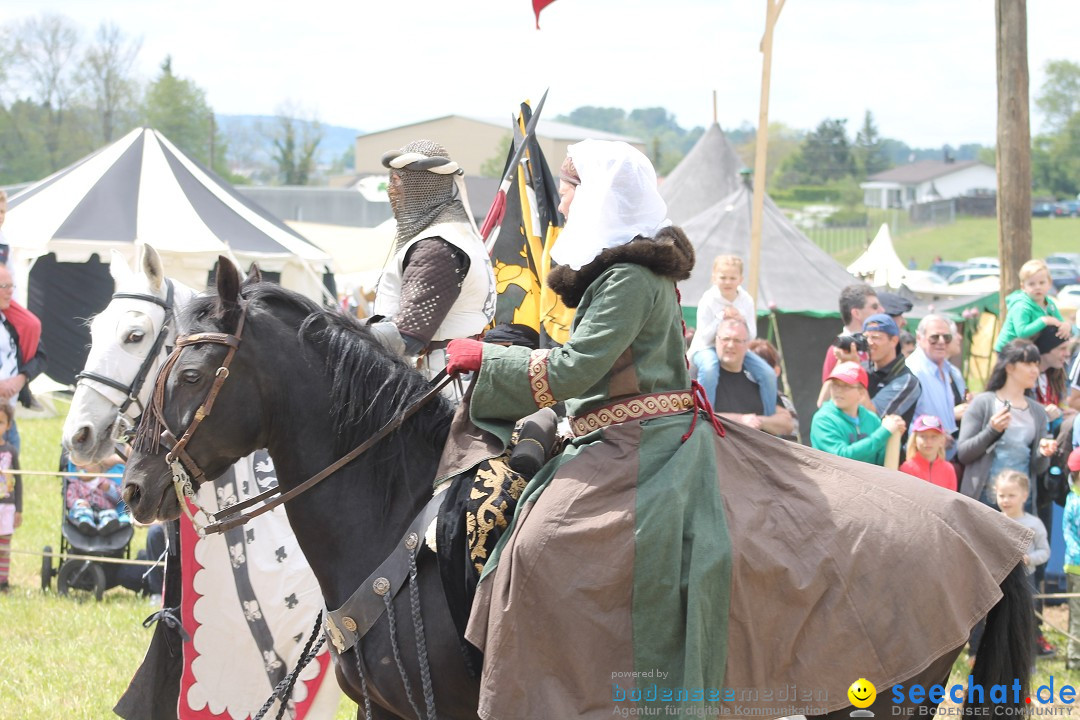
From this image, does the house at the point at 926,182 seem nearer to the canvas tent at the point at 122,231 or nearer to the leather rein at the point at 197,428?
the canvas tent at the point at 122,231

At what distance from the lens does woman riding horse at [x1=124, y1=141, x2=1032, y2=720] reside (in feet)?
9.25

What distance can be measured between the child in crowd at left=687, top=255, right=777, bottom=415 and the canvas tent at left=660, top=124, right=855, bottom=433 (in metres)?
4.36

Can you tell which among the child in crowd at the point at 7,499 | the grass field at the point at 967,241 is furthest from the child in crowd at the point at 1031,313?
the grass field at the point at 967,241

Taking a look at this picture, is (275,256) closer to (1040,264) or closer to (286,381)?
(1040,264)

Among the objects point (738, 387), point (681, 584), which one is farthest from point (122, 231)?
point (681, 584)

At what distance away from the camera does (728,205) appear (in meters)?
13.4

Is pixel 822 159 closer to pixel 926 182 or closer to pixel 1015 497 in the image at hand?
pixel 926 182

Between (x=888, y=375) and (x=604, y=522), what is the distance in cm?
471

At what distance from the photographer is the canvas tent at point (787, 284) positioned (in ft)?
39.9

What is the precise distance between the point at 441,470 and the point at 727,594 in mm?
869

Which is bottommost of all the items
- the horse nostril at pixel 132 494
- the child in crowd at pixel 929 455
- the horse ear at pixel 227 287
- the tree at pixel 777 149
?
the child in crowd at pixel 929 455

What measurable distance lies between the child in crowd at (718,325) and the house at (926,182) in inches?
3198

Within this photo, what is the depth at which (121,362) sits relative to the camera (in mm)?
3865

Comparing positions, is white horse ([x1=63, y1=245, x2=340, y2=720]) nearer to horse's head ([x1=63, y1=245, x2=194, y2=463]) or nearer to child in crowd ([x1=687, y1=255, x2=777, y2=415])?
horse's head ([x1=63, y1=245, x2=194, y2=463])
